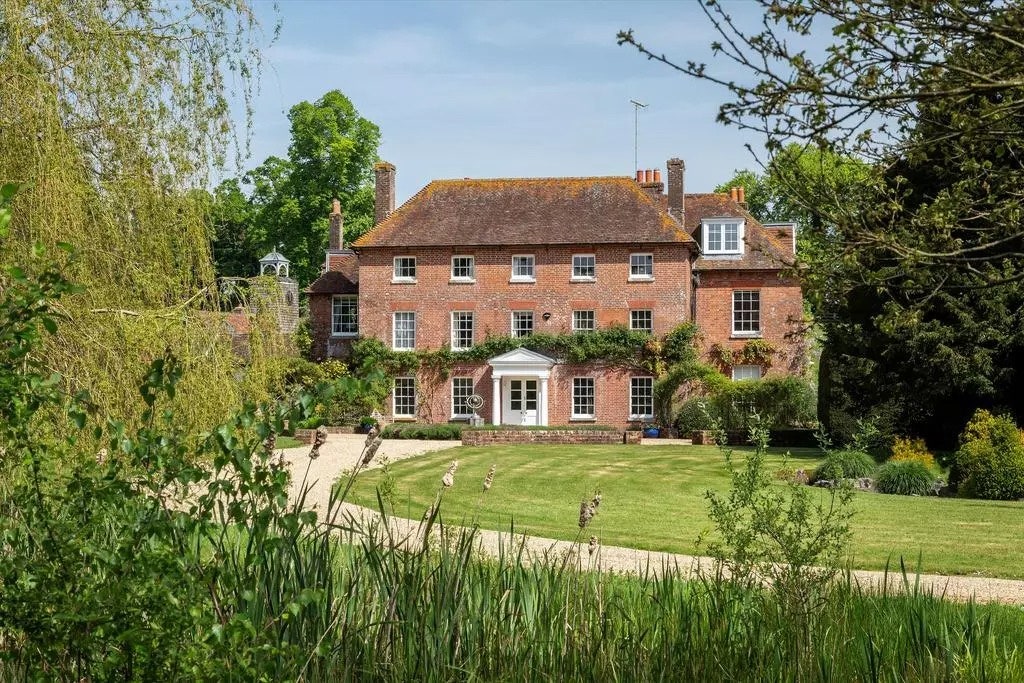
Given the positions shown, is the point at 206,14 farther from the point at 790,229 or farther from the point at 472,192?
the point at 790,229

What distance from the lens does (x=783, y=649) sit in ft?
15.9

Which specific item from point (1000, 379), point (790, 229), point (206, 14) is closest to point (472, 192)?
point (790, 229)

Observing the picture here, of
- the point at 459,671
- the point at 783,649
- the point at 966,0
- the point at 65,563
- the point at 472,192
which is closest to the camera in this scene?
the point at 65,563

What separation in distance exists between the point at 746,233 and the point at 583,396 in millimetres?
8371

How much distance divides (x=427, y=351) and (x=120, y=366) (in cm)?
2799

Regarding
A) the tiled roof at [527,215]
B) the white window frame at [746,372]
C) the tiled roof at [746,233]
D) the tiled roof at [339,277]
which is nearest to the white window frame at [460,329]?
the tiled roof at [527,215]

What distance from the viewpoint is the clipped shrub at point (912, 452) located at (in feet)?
69.1

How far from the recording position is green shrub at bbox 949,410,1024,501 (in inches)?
704

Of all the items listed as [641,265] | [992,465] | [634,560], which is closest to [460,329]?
[641,265]

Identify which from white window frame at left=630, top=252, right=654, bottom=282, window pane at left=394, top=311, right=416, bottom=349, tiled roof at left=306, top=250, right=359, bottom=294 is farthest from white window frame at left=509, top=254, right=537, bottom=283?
tiled roof at left=306, top=250, right=359, bottom=294

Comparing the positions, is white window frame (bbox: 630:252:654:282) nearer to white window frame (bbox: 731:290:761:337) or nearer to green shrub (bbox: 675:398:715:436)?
white window frame (bbox: 731:290:761:337)

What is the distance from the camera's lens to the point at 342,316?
3938 centimetres

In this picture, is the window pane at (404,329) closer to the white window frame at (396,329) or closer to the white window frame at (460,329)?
the white window frame at (396,329)

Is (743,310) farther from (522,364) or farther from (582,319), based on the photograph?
(522,364)
